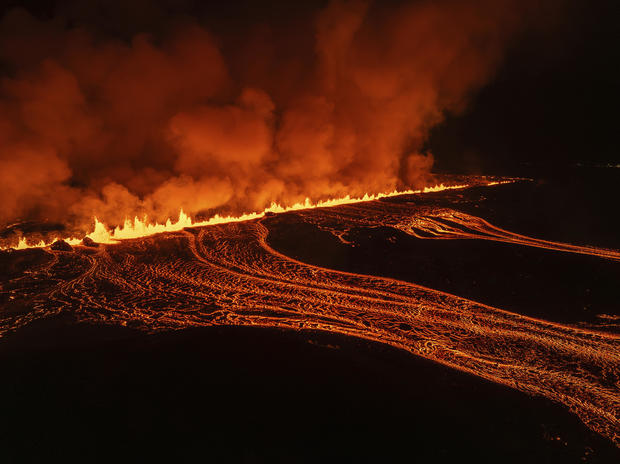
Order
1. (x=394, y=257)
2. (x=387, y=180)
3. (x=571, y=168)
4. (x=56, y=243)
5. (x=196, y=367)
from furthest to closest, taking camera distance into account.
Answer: (x=571, y=168), (x=387, y=180), (x=56, y=243), (x=394, y=257), (x=196, y=367)

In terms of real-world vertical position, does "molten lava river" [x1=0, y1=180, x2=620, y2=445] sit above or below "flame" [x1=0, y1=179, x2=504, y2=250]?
below

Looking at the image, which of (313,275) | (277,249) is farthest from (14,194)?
(313,275)

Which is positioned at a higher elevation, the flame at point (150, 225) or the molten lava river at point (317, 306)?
the flame at point (150, 225)

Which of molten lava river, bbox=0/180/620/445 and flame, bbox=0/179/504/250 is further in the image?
flame, bbox=0/179/504/250

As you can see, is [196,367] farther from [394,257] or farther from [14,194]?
[14,194]

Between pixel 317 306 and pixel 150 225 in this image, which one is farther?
pixel 150 225

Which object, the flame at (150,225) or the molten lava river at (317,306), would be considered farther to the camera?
the flame at (150,225)

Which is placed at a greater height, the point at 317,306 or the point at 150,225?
the point at 150,225

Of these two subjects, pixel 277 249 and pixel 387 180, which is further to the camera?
pixel 387 180
